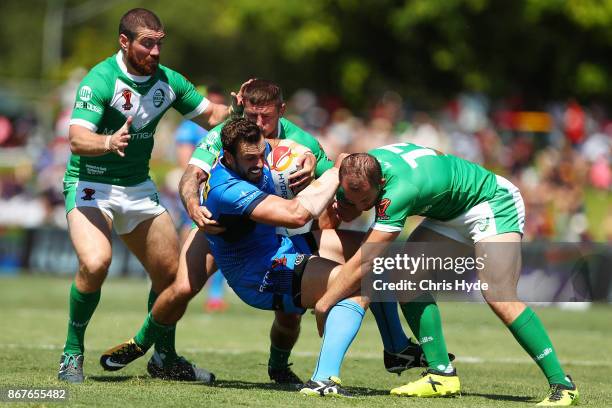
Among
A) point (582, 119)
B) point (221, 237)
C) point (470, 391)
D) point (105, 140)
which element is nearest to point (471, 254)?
point (470, 391)

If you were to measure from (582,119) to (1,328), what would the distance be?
704 inches

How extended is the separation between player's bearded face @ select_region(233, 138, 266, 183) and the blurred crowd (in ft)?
36.6

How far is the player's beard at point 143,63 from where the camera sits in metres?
8.31

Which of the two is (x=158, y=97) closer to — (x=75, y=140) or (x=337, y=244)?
(x=75, y=140)

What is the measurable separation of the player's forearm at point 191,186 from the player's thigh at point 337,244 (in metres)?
0.98

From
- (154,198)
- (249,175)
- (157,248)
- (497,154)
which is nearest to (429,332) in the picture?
(249,175)

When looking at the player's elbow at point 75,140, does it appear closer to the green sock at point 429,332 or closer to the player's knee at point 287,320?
the player's knee at point 287,320

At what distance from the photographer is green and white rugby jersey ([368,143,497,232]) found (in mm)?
7266

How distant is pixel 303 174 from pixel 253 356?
283cm

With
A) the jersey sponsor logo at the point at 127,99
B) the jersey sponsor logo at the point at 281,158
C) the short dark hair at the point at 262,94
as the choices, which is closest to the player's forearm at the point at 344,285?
the jersey sponsor logo at the point at 281,158

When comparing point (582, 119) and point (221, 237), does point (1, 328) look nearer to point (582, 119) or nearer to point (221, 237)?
point (221, 237)

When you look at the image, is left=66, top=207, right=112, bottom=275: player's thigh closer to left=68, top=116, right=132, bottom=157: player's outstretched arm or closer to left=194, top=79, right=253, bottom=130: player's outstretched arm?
left=68, top=116, right=132, bottom=157: player's outstretched arm

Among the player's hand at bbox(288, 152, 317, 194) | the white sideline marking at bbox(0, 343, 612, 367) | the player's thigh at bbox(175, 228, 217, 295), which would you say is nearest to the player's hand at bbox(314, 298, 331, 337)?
the player's hand at bbox(288, 152, 317, 194)

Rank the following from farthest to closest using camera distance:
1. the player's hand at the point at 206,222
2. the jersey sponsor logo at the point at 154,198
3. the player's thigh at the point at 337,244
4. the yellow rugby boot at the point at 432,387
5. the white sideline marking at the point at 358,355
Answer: the white sideline marking at the point at 358,355 → the jersey sponsor logo at the point at 154,198 → the player's thigh at the point at 337,244 → the yellow rugby boot at the point at 432,387 → the player's hand at the point at 206,222
